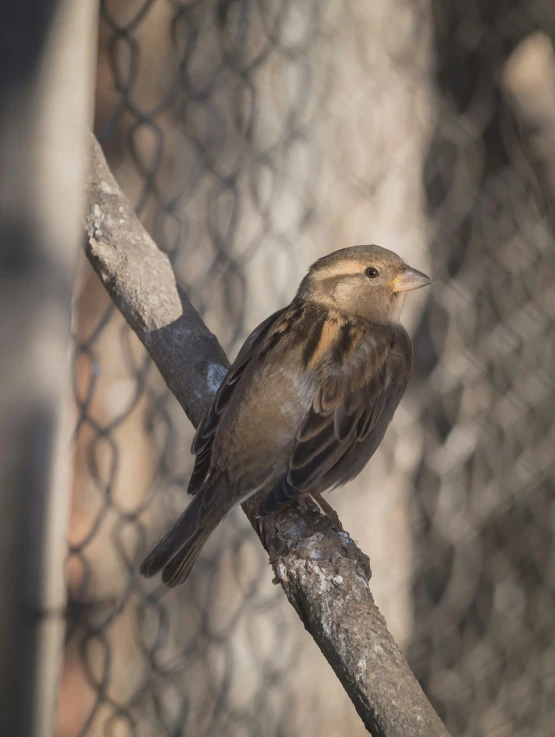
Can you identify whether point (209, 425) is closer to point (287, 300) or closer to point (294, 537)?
point (294, 537)

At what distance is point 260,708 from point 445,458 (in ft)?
3.05

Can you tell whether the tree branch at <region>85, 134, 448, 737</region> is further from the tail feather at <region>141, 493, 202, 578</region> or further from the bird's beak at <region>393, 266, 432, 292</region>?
the bird's beak at <region>393, 266, 432, 292</region>

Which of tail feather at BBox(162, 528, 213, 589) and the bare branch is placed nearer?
tail feather at BBox(162, 528, 213, 589)

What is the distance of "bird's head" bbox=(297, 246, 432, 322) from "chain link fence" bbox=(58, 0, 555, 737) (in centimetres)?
52

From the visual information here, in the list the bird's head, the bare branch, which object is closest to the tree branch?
the bird's head

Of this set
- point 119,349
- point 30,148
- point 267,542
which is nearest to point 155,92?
point 119,349

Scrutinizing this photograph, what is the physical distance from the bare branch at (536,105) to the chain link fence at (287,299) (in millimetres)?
621

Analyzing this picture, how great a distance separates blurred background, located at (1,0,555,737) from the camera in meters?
2.14

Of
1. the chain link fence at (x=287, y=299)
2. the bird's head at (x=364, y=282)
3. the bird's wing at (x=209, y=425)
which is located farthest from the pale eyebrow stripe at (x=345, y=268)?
the chain link fence at (x=287, y=299)

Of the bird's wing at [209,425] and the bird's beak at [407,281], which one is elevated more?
the bird's beak at [407,281]

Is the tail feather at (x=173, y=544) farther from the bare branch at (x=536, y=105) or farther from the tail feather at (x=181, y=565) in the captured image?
the bare branch at (x=536, y=105)

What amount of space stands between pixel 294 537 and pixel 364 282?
67cm

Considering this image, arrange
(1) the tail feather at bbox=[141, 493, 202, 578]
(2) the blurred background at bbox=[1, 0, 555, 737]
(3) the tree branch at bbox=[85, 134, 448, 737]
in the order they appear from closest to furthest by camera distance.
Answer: (3) the tree branch at bbox=[85, 134, 448, 737], (1) the tail feather at bbox=[141, 493, 202, 578], (2) the blurred background at bbox=[1, 0, 555, 737]

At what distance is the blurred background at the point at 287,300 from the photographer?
7.02ft
